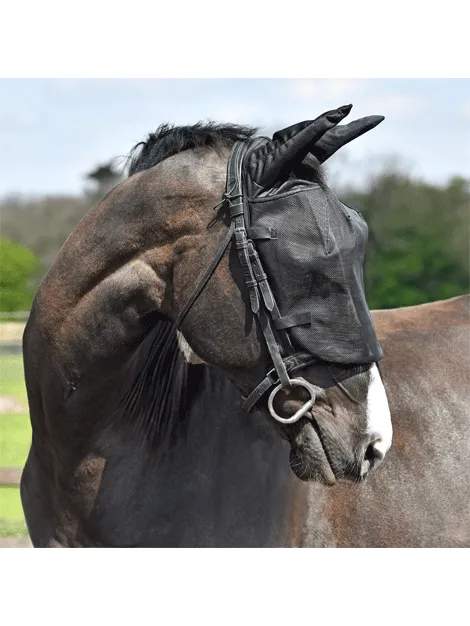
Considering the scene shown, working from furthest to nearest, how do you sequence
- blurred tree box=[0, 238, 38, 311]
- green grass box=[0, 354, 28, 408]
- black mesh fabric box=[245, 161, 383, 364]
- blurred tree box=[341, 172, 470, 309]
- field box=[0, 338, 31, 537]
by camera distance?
1. blurred tree box=[341, 172, 470, 309]
2. blurred tree box=[0, 238, 38, 311]
3. green grass box=[0, 354, 28, 408]
4. field box=[0, 338, 31, 537]
5. black mesh fabric box=[245, 161, 383, 364]

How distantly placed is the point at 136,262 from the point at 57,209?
84.8ft

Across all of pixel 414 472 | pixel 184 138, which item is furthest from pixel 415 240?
pixel 184 138

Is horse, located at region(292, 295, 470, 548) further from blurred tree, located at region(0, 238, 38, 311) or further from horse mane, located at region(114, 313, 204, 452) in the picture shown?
blurred tree, located at region(0, 238, 38, 311)

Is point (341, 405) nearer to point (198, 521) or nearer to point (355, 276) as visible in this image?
point (355, 276)

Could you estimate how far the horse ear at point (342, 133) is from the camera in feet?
7.82

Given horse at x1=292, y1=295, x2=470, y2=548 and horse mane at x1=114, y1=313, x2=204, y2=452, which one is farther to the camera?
horse at x1=292, y1=295, x2=470, y2=548

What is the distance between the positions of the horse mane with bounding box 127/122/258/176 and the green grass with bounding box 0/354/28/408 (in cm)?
1121

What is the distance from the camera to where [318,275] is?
2.25 meters

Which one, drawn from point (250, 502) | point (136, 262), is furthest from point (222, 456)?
point (136, 262)

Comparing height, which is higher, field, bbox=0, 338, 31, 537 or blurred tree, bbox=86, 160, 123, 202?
blurred tree, bbox=86, 160, 123, 202

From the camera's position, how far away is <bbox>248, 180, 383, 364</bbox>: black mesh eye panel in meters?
2.26

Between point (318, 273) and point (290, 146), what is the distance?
16.6 inches

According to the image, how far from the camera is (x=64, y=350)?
263 centimetres

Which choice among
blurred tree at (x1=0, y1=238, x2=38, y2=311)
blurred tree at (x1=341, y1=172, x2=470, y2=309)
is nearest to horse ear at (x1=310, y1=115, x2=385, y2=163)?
blurred tree at (x1=0, y1=238, x2=38, y2=311)
